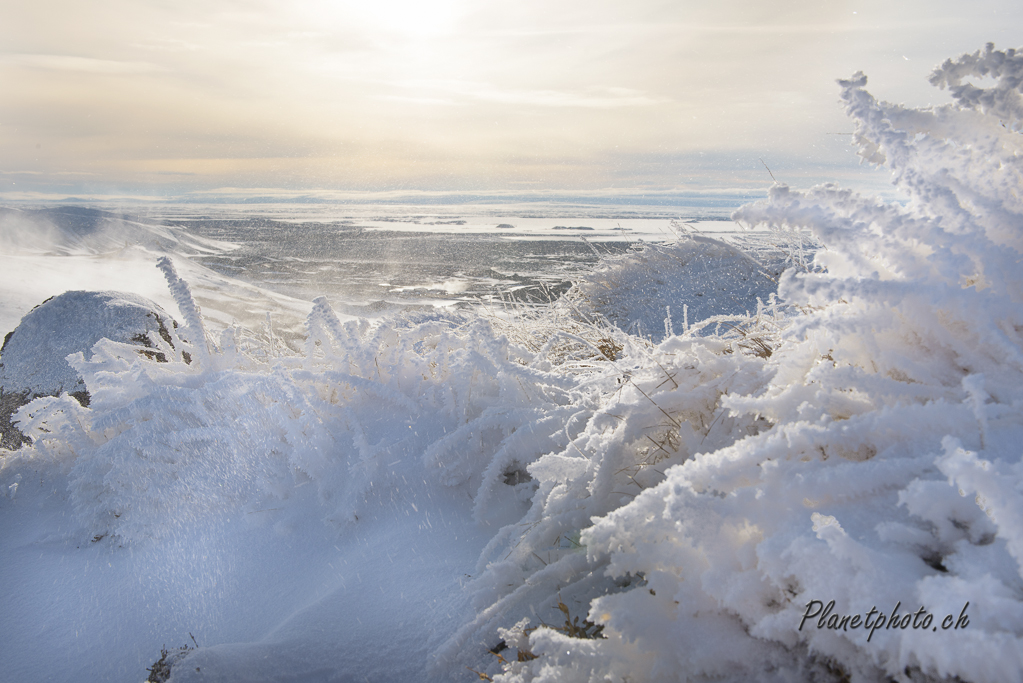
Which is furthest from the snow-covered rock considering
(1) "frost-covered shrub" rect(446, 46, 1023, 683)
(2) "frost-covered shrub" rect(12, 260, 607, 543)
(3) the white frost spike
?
(1) "frost-covered shrub" rect(446, 46, 1023, 683)

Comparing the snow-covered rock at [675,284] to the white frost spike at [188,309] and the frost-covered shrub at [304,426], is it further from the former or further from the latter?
the white frost spike at [188,309]

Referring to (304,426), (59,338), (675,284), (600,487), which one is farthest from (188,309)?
(675,284)

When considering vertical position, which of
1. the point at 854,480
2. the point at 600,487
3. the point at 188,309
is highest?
the point at 188,309

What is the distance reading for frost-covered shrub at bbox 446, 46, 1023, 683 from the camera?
849 millimetres

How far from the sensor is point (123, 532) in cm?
207

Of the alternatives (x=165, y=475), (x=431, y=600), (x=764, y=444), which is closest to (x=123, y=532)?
(x=165, y=475)

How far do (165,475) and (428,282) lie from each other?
63.2 ft

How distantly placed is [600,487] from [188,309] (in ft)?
6.39

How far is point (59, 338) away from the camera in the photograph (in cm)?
466

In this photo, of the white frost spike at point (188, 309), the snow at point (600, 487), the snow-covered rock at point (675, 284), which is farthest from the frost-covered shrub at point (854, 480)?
the snow-covered rock at point (675, 284)

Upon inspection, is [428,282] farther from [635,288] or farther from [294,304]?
[635,288]

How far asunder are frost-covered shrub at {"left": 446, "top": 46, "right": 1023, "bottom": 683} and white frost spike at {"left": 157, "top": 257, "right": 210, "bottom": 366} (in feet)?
5.49

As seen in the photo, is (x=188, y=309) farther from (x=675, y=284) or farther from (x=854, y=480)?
(x=675, y=284)

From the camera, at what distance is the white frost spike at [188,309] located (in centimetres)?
245
